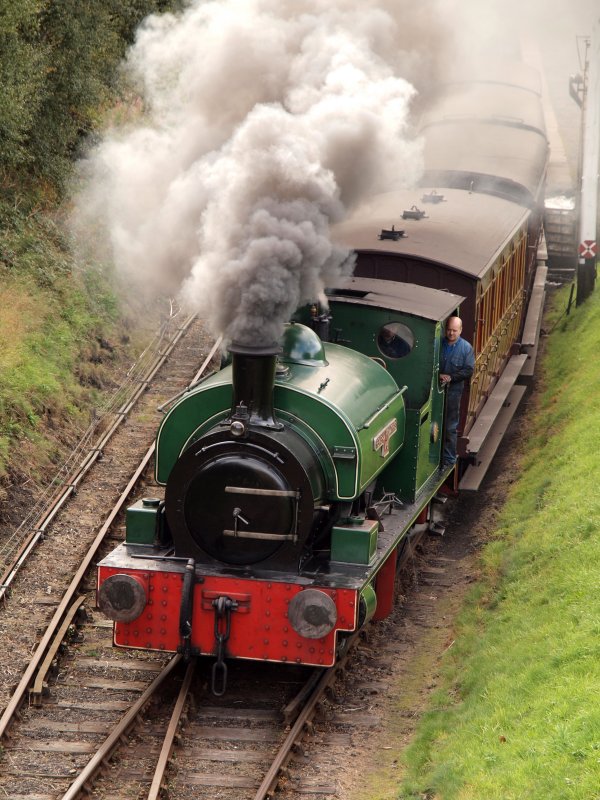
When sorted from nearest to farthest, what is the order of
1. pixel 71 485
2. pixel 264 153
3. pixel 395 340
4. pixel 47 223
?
pixel 264 153
pixel 395 340
pixel 71 485
pixel 47 223

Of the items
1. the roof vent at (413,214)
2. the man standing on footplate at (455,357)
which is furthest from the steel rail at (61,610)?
the roof vent at (413,214)

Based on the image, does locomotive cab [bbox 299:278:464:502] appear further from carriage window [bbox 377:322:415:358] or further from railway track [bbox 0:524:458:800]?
railway track [bbox 0:524:458:800]

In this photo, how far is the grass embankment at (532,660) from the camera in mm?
6723

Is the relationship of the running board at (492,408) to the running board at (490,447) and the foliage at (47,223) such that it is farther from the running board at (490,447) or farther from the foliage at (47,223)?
the foliage at (47,223)

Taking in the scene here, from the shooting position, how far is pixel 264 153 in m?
8.63

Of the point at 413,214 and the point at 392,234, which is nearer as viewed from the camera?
the point at 392,234

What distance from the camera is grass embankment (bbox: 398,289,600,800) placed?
6723mm

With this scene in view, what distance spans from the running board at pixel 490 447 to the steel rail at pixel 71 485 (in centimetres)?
446

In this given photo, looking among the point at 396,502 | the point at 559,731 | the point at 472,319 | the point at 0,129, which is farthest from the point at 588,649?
the point at 0,129

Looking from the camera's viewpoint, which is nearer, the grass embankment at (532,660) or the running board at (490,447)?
the grass embankment at (532,660)

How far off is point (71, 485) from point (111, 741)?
18.1 ft

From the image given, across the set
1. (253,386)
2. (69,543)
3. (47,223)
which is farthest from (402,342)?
(47,223)

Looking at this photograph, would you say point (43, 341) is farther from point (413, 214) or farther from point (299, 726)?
point (299, 726)

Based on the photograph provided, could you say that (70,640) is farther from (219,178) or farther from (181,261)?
(219,178)
